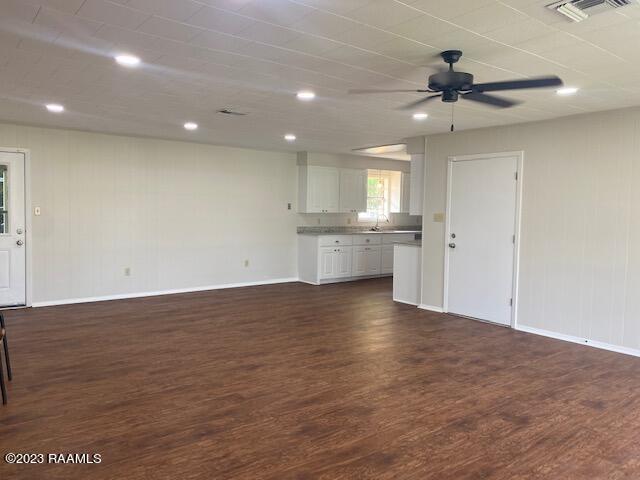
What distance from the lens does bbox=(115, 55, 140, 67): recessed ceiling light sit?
128 inches

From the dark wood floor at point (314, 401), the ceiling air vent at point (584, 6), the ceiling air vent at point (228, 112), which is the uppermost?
the ceiling air vent at point (228, 112)

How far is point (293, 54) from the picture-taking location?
10.2 feet

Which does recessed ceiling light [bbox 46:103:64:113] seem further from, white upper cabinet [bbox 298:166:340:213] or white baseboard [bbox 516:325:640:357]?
white baseboard [bbox 516:325:640:357]

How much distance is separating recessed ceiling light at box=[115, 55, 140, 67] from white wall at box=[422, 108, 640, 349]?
159 inches

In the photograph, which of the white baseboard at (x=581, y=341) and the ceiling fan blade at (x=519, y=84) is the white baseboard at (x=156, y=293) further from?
the ceiling fan blade at (x=519, y=84)

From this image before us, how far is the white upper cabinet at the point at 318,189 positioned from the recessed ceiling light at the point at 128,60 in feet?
17.1

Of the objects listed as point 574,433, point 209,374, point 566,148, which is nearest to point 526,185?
point 566,148

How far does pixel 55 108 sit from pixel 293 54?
10.4 ft

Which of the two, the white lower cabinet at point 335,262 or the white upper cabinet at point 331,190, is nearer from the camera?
the white lower cabinet at point 335,262

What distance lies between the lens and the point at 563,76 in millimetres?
3496

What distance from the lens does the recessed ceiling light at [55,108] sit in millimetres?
4793

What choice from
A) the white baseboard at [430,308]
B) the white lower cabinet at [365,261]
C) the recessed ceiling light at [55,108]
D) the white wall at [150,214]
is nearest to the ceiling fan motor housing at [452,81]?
the white baseboard at [430,308]

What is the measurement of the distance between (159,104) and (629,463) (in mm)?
4676

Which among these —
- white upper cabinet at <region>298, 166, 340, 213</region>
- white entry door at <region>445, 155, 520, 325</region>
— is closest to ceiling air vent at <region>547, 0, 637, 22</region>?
white entry door at <region>445, 155, 520, 325</region>
